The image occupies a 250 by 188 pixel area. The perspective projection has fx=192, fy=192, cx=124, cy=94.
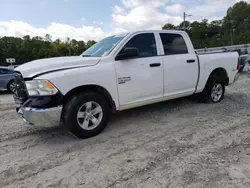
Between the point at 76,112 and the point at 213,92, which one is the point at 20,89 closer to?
the point at 76,112

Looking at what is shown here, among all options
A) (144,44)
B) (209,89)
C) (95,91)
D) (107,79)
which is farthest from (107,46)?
(209,89)

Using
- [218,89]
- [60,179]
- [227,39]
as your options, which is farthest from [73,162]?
[227,39]

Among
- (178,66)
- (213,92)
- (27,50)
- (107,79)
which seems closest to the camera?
(107,79)

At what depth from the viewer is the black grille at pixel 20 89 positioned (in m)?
3.14

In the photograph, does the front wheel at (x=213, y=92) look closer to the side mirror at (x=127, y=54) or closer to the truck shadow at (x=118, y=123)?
the truck shadow at (x=118, y=123)

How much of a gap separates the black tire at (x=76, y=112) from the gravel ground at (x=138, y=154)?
152 millimetres

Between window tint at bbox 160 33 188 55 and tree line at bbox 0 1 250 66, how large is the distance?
4693 centimetres

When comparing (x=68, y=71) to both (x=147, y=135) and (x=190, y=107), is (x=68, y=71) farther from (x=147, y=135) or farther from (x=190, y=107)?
(x=190, y=107)

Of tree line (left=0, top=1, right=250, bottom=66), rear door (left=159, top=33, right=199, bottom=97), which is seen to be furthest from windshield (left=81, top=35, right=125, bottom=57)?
tree line (left=0, top=1, right=250, bottom=66)

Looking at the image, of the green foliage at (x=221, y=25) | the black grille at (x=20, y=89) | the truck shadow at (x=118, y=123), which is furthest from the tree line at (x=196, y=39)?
the black grille at (x=20, y=89)

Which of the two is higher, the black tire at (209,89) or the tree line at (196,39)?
the tree line at (196,39)

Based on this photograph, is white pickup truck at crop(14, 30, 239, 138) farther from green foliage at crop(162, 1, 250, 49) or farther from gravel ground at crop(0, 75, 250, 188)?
green foliage at crop(162, 1, 250, 49)

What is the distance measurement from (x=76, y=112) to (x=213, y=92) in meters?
3.85

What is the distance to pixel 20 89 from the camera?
3240 mm
